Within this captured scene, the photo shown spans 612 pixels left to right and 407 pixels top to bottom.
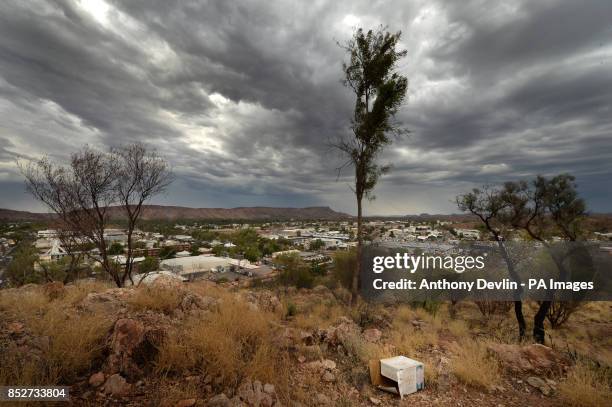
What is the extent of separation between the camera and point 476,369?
4633 mm

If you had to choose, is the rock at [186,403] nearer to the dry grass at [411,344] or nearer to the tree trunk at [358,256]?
the dry grass at [411,344]

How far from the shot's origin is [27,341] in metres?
3.79

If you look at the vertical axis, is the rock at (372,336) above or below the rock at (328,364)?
below

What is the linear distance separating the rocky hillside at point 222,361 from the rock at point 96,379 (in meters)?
0.01

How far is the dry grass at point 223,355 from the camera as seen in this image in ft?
12.2

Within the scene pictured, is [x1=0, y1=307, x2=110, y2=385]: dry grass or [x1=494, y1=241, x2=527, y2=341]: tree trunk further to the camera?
[x1=494, y1=241, x2=527, y2=341]: tree trunk

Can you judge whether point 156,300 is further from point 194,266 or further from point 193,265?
point 193,265

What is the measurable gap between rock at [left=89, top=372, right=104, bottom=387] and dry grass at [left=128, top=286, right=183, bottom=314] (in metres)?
2.00

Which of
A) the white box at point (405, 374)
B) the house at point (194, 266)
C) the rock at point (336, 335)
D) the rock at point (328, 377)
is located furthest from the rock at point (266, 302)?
the house at point (194, 266)

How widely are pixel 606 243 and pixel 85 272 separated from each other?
32.5 metres

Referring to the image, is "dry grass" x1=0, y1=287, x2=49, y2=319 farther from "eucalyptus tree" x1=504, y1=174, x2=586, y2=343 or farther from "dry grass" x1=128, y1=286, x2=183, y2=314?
"eucalyptus tree" x1=504, y1=174, x2=586, y2=343

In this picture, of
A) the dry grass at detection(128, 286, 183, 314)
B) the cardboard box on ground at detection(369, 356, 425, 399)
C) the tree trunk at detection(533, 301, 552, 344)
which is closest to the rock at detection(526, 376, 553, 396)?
the cardboard box on ground at detection(369, 356, 425, 399)

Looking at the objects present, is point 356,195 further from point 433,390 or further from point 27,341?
point 27,341

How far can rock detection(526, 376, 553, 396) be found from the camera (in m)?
4.42
